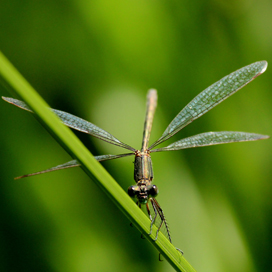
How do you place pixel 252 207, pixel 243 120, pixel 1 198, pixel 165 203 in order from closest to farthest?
pixel 1 198 < pixel 165 203 < pixel 252 207 < pixel 243 120

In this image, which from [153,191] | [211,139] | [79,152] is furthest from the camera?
[211,139]

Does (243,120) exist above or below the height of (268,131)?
above

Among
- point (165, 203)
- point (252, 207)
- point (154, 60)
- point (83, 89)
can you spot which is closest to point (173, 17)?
point (154, 60)

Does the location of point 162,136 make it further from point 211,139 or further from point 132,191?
point 132,191

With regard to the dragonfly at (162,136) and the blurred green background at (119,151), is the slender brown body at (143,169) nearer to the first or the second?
the dragonfly at (162,136)

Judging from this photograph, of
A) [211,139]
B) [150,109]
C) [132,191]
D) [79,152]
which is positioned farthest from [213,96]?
[79,152]

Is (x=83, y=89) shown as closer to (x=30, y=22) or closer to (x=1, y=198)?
(x=30, y=22)
